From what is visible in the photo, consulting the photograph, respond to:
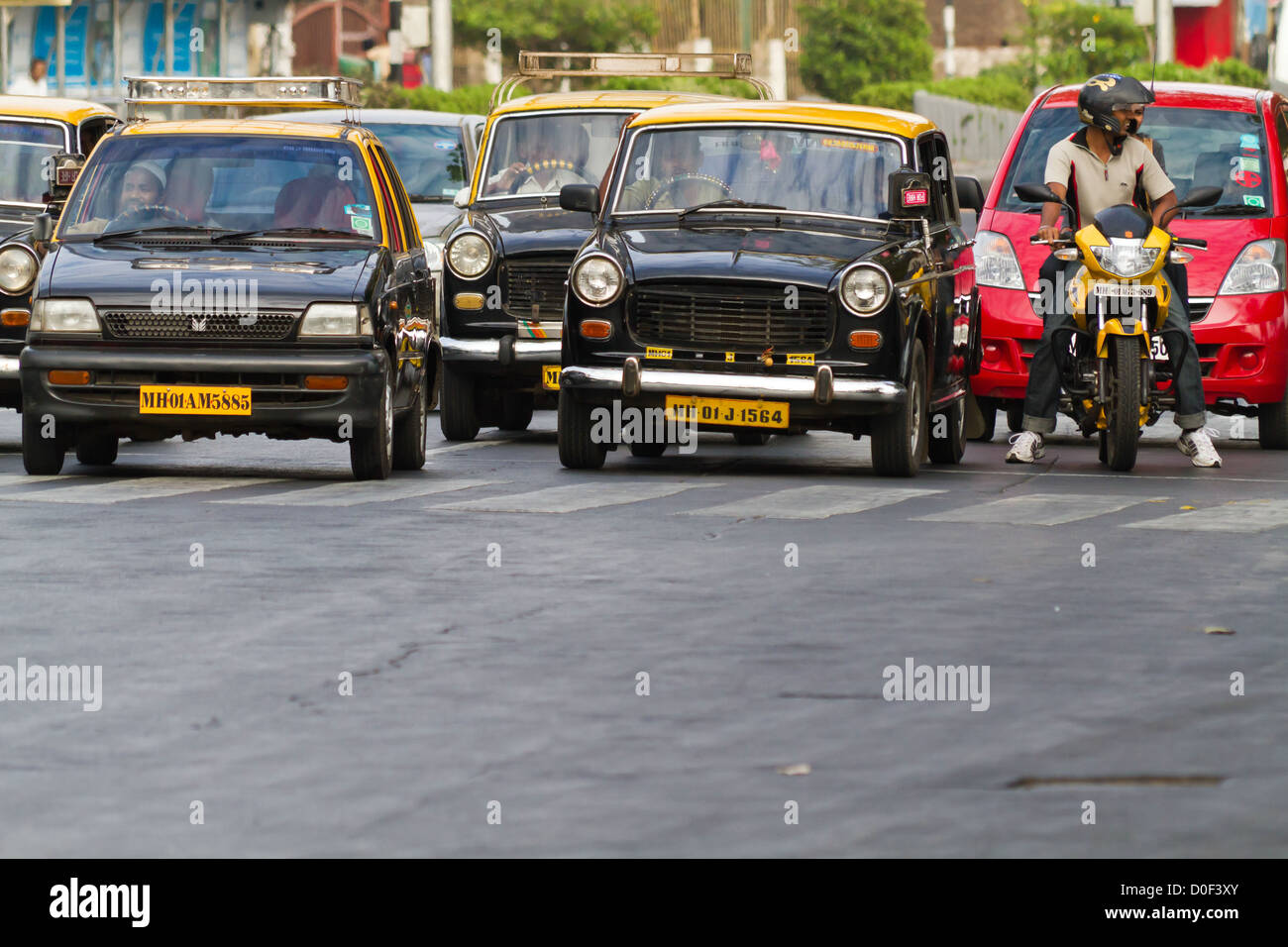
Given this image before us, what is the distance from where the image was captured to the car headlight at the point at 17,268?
16.0m

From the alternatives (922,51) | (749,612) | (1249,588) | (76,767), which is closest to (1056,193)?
(1249,588)

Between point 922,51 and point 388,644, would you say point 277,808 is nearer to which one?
point 388,644

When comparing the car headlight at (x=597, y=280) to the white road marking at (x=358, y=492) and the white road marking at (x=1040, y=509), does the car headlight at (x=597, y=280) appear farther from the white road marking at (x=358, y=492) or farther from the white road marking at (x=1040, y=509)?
the white road marking at (x=1040, y=509)

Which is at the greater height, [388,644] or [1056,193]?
[1056,193]

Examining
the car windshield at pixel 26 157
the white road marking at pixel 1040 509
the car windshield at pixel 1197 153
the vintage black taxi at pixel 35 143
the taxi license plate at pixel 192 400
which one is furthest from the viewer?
the car windshield at pixel 26 157

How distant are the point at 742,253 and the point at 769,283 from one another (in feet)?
1.01

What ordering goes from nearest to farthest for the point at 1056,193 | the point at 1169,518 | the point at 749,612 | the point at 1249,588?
the point at 749,612
the point at 1249,588
the point at 1169,518
the point at 1056,193

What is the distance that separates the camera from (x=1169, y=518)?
1255cm

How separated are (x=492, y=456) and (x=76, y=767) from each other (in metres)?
9.65

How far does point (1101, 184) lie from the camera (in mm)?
15047

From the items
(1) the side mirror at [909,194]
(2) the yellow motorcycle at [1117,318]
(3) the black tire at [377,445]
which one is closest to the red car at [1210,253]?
(2) the yellow motorcycle at [1117,318]

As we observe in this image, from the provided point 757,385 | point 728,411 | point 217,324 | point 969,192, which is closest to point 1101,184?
point 969,192

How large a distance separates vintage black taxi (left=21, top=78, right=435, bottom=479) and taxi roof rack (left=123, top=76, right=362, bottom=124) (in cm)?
156

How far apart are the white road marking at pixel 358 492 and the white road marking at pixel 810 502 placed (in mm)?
1526
